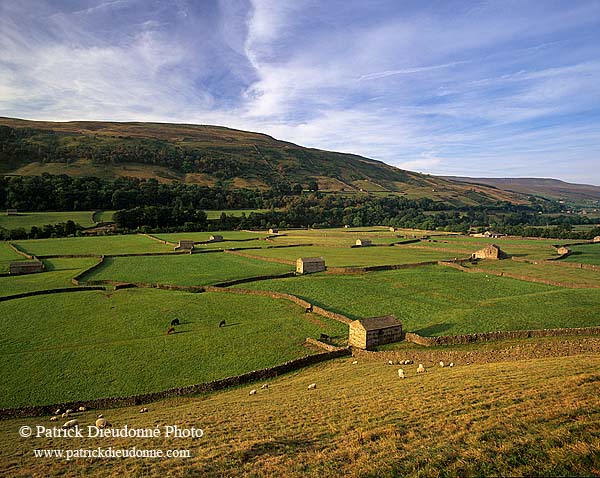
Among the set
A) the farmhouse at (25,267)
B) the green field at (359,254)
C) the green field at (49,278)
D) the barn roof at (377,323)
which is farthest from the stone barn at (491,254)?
the farmhouse at (25,267)

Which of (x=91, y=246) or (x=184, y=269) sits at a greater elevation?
(x=91, y=246)

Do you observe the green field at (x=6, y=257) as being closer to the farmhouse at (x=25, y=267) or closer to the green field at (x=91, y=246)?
the farmhouse at (x=25, y=267)

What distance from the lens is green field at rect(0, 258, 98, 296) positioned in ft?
147

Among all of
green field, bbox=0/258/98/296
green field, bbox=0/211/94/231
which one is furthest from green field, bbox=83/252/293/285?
green field, bbox=0/211/94/231

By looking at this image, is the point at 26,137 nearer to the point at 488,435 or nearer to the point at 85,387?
the point at 85,387

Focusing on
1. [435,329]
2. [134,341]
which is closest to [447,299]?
[435,329]

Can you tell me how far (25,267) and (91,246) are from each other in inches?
929

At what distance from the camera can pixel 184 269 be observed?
5703 cm

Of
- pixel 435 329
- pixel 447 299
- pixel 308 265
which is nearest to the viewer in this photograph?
pixel 435 329

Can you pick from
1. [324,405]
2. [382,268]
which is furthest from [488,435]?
[382,268]

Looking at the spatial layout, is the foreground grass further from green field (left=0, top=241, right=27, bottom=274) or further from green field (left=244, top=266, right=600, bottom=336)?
green field (left=0, top=241, right=27, bottom=274)

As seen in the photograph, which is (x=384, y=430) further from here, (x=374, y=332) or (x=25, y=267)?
(x=25, y=267)

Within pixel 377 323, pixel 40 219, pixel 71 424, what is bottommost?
pixel 71 424

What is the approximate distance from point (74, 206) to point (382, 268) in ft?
313
